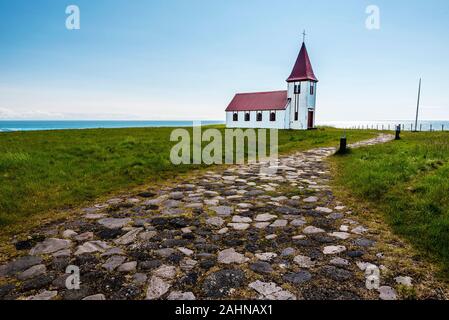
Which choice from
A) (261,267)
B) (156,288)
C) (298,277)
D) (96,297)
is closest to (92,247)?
(96,297)

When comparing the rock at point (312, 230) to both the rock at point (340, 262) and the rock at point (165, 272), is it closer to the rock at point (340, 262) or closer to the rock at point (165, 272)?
the rock at point (340, 262)

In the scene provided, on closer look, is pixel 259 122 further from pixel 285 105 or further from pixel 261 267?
pixel 261 267

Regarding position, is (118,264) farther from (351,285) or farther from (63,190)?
(63,190)

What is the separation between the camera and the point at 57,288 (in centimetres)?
300

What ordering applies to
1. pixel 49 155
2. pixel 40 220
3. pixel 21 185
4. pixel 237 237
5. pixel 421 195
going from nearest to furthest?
pixel 237 237 → pixel 40 220 → pixel 421 195 → pixel 21 185 → pixel 49 155

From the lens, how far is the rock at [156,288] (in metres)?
2.89

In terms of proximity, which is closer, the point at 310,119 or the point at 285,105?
the point at 310,119

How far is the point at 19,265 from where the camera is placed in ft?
11.5

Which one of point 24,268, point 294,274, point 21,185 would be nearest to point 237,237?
point 294,274

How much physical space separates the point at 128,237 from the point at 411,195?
520cm

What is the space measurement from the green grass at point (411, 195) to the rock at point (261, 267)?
1925mm

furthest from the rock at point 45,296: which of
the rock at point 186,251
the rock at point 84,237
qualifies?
the rock at point 186,251

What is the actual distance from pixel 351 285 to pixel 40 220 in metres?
4.95
